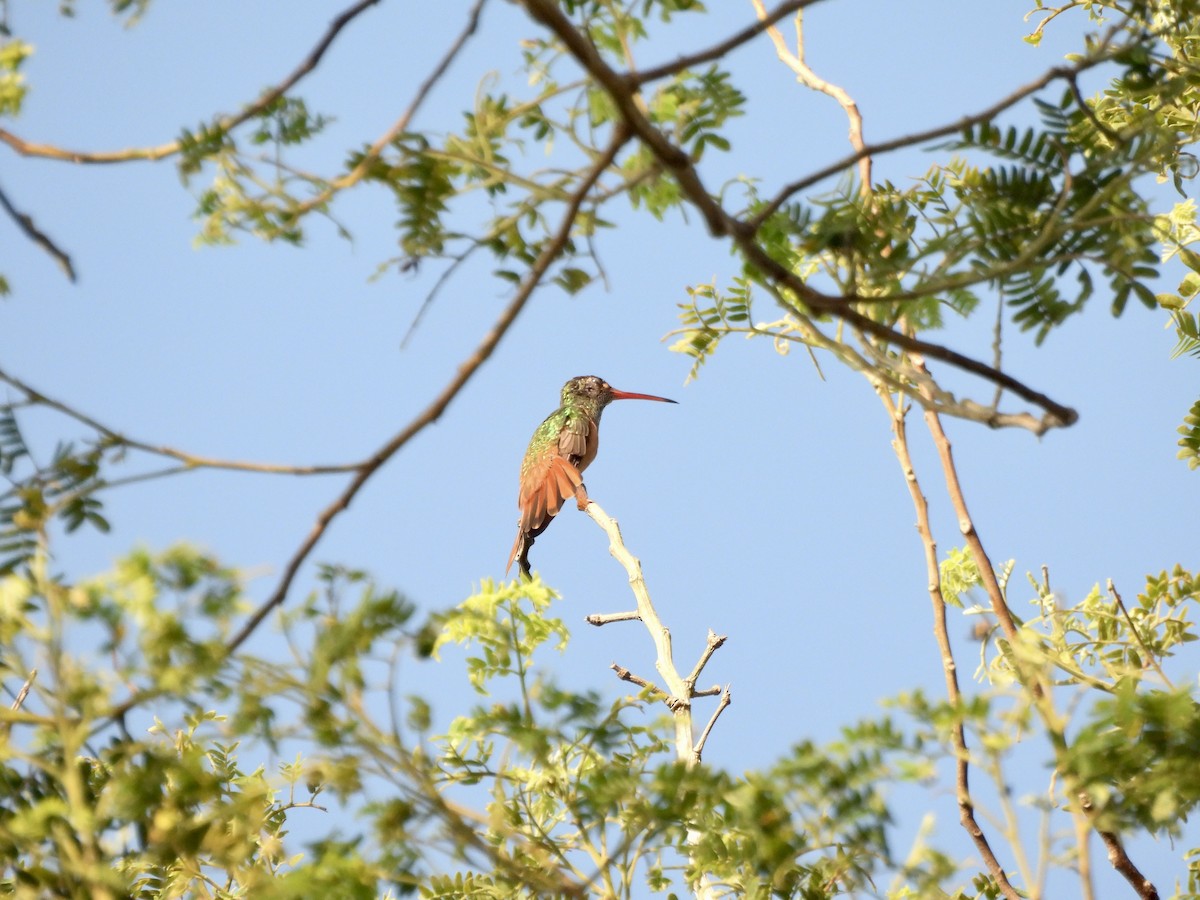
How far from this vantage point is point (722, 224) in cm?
172

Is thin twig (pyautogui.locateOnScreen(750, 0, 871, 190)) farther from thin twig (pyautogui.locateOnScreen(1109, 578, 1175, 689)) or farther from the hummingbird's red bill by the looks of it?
the hummingbird's red bill

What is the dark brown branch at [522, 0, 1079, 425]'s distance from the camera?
1.62 m

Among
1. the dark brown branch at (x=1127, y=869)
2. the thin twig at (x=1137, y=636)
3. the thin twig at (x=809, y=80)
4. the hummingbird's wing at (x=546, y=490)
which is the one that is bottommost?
the dark brown branch at (x=1127, y=869)

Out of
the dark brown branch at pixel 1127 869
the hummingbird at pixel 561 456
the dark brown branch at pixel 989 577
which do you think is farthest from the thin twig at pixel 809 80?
the hummingbird at pixel 561 456

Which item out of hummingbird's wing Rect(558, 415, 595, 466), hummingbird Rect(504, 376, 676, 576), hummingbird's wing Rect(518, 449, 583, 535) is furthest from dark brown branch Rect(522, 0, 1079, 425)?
hummingbird's wing Rect(558, 415, 595, 466)

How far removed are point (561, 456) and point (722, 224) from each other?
5661 millimetres

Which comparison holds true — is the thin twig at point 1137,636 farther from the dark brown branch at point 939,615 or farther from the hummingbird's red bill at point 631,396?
the hummingbird's red bill at point 631,396

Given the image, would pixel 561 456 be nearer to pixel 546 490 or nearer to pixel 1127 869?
pixel 546 490

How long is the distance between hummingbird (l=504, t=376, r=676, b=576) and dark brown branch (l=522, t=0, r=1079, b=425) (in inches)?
178

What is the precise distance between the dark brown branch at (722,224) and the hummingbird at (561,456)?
4.52 m

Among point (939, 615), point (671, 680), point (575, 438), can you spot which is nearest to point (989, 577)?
point (939, 615)

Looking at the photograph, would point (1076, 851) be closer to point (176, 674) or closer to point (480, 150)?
point (176, 674)

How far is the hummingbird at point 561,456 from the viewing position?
22.2 ft

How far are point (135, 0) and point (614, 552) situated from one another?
242 cm
